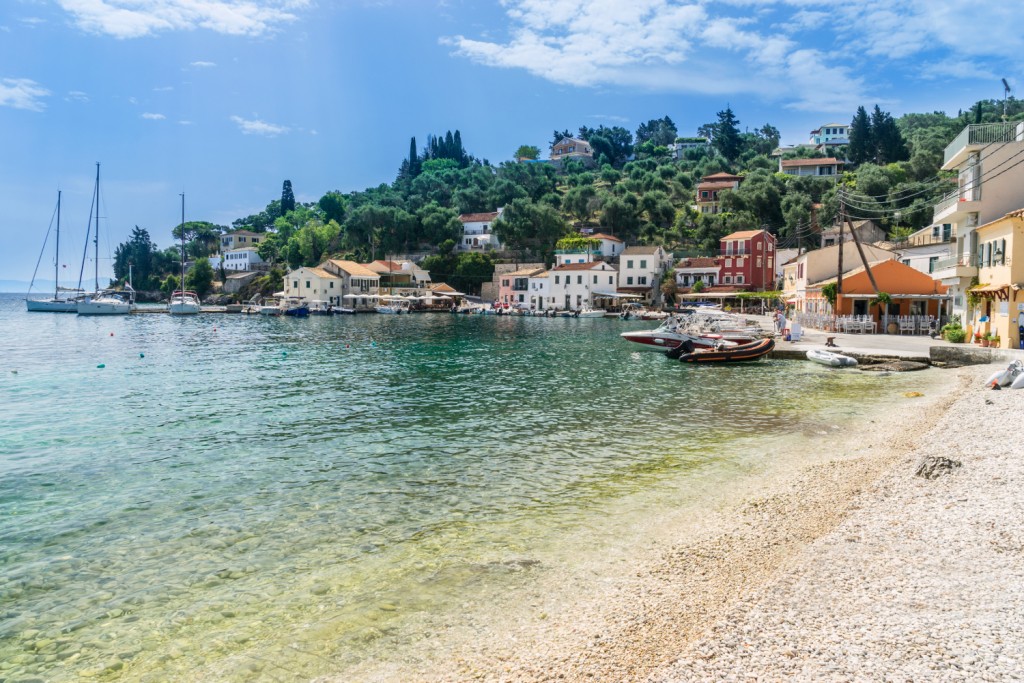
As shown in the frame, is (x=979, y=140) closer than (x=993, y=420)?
No

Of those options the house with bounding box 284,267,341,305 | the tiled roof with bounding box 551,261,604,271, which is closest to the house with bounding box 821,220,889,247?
the tiled roof with bounding box 551,261,604,271

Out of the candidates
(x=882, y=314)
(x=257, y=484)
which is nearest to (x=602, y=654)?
(x=257, y=484)

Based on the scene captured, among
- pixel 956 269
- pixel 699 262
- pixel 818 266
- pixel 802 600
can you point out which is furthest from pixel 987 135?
pixel 699 262

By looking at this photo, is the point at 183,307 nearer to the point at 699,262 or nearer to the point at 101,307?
the point at 101,307

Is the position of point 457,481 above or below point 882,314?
below

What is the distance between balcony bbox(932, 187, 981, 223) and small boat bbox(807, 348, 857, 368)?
11137 mm

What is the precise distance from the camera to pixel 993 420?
15.0 metres

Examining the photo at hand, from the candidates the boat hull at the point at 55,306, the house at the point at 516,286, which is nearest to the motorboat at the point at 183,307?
the boat hull at the point at 55,306

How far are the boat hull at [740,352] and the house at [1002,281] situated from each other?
396 inches

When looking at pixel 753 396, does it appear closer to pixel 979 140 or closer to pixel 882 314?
pixel 979 140

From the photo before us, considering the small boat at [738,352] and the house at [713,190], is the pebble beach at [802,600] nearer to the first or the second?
the small boat at [738,352]

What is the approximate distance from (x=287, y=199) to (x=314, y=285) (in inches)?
3474

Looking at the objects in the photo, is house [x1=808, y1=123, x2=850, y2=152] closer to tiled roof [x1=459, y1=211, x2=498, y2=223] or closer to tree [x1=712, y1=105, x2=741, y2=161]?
tree [x1=712, y1=105, x2=741, y2=161]

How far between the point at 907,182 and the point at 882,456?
100 meters
